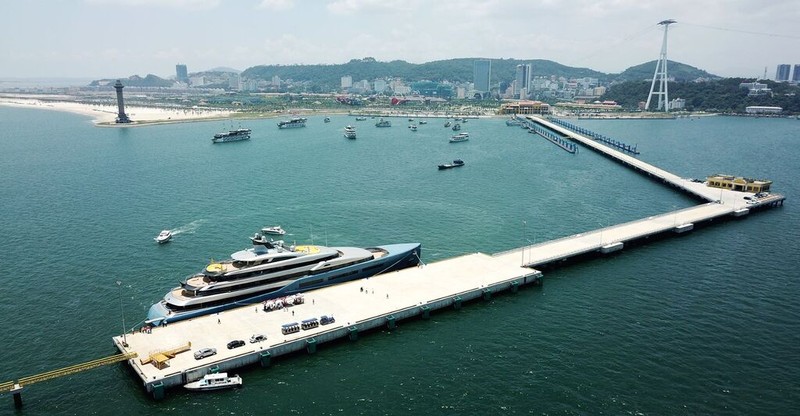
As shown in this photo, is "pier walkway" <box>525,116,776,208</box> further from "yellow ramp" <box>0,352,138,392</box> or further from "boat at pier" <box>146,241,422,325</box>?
"yellow ramp" <box>0,352,138,392</box>

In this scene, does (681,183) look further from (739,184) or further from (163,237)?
(163,237)

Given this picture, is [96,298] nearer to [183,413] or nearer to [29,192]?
[183,413]

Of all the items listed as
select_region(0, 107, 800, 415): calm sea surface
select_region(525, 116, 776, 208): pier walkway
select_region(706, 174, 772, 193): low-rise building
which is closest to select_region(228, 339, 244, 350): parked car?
select_region(0, 107, 800, 415): calm sea surface

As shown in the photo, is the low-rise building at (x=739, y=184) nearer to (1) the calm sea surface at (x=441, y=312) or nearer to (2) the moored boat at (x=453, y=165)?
(1) the calm sea surface at (x=441, y=312)

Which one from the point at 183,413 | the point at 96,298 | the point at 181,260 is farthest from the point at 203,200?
the point at 183,413

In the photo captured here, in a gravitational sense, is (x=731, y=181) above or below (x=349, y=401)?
above

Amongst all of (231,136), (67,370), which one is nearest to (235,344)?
(67,370)

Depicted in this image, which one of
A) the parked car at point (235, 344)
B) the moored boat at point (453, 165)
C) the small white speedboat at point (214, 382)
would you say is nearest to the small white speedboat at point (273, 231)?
the parked car at point (235, 344)
